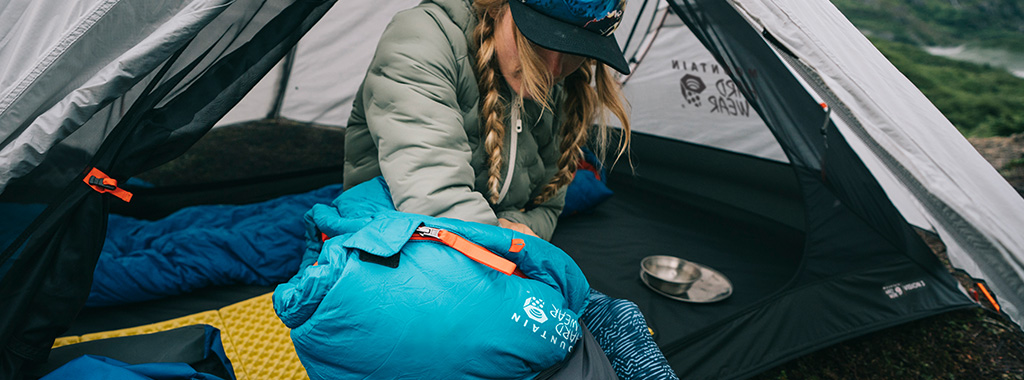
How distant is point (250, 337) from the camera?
1.44 m

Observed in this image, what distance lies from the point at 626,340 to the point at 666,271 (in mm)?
862

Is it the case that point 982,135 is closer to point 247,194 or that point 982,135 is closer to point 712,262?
point 712,262

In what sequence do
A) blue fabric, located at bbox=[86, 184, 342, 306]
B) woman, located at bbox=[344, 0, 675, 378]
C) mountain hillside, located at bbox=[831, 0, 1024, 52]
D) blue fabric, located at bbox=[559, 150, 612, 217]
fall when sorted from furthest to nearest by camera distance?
1. mountain hillside, located at bbox=[831, 0, 1024, 52]
2. blue fabric, located at bbox=[559, 150, 612, 217]
3. blue fabric, located at bbox=[86, 184, 342, 306]
4. woman, located at bbox=[344, 0, 675, 378]

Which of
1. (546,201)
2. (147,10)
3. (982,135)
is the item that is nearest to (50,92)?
(147,10)

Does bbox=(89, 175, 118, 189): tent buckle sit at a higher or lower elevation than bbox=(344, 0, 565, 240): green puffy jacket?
lower

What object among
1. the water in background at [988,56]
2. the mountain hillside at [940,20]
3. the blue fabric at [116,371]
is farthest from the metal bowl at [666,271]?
the mountain hillside at [940,20]

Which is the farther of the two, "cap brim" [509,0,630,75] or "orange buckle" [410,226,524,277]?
"cap brim" [509,0,630,75]

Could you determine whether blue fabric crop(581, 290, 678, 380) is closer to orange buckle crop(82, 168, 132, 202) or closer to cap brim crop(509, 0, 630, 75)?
cap brim crop(509, 0, 630, 75)

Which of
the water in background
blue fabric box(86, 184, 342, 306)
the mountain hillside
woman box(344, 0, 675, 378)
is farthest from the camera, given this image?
the mountain hillside

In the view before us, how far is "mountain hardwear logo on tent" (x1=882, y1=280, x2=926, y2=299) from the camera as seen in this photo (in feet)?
5.62

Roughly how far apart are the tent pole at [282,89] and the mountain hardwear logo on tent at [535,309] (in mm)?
2114

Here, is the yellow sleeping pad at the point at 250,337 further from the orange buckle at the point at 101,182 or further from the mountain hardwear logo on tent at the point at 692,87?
the mountain hardwear logo on tent at the point at 692,87

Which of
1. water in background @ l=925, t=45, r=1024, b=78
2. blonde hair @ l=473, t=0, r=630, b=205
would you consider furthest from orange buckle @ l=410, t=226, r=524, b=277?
water in background @ l=925, t=45, r=1024, b=78

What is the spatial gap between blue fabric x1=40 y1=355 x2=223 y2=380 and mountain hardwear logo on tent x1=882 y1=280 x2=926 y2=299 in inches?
72.6
